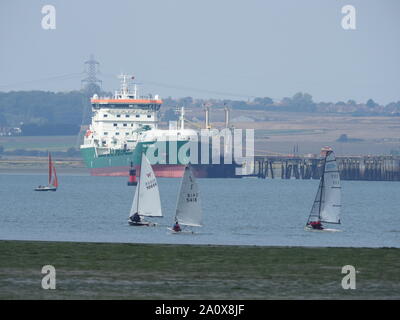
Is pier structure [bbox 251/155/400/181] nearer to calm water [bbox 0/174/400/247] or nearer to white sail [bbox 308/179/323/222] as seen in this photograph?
calm water [bbox 0/174/400/247]

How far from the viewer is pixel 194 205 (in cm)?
4238

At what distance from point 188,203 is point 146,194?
5.03m

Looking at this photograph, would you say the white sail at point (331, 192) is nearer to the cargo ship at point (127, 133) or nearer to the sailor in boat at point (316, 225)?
the sailor in boat at point (316, 225)

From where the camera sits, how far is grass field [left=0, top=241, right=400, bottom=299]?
17266mm

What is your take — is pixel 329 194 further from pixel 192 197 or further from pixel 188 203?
pixel 188 203

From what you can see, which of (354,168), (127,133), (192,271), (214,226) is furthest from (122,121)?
(192,271)

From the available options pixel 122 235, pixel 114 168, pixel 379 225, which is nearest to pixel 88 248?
pixel 122 235

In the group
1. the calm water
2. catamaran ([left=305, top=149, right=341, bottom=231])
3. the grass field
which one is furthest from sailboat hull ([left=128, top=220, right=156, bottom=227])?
the grass field

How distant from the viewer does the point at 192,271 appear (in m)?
19.7

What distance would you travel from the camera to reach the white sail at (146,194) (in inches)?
1829

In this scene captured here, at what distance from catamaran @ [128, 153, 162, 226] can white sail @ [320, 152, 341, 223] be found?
7250 millimetres

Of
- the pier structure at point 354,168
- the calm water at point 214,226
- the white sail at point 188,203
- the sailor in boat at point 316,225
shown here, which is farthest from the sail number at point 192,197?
the pier structure at point 354,168

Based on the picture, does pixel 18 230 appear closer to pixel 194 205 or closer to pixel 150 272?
pixel 194 205
